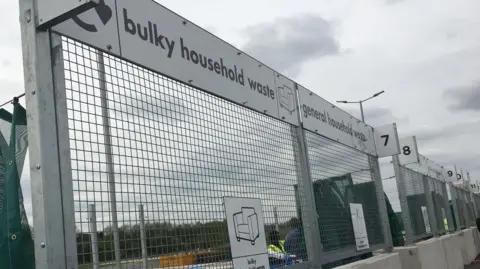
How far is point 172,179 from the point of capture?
3.18 m

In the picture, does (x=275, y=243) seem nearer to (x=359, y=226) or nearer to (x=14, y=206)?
(x=14, y=206)

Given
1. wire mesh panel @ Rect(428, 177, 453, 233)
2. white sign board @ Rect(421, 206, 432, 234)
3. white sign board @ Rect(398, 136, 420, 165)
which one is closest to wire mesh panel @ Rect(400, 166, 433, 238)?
white sign board @ Rect(421, 206, 432, 234)

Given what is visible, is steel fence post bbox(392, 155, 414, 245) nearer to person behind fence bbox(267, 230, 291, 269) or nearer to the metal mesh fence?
person behind fence bbox(267, 230, 291, 269)

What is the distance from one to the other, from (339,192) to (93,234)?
4.20 meters

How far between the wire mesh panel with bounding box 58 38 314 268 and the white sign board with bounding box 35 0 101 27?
195 mm

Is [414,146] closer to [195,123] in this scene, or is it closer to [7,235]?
[195,123]

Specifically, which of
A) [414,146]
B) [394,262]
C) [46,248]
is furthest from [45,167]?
[414,146]

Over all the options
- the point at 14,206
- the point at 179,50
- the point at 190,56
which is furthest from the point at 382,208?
the point at 14,206

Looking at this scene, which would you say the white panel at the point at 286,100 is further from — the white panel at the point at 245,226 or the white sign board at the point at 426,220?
the white sign board at the point at 426,220

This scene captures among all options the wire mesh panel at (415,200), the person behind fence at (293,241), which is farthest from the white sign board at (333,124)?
the wire mesh panel at (415,200)

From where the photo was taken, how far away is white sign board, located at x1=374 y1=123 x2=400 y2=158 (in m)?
8.57

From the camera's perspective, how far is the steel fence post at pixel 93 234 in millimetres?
2523

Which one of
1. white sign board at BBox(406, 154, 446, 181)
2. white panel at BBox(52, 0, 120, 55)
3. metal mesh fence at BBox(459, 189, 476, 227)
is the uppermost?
white panel at BBox(52, 0, 120, 55)

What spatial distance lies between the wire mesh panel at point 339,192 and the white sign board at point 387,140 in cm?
105
